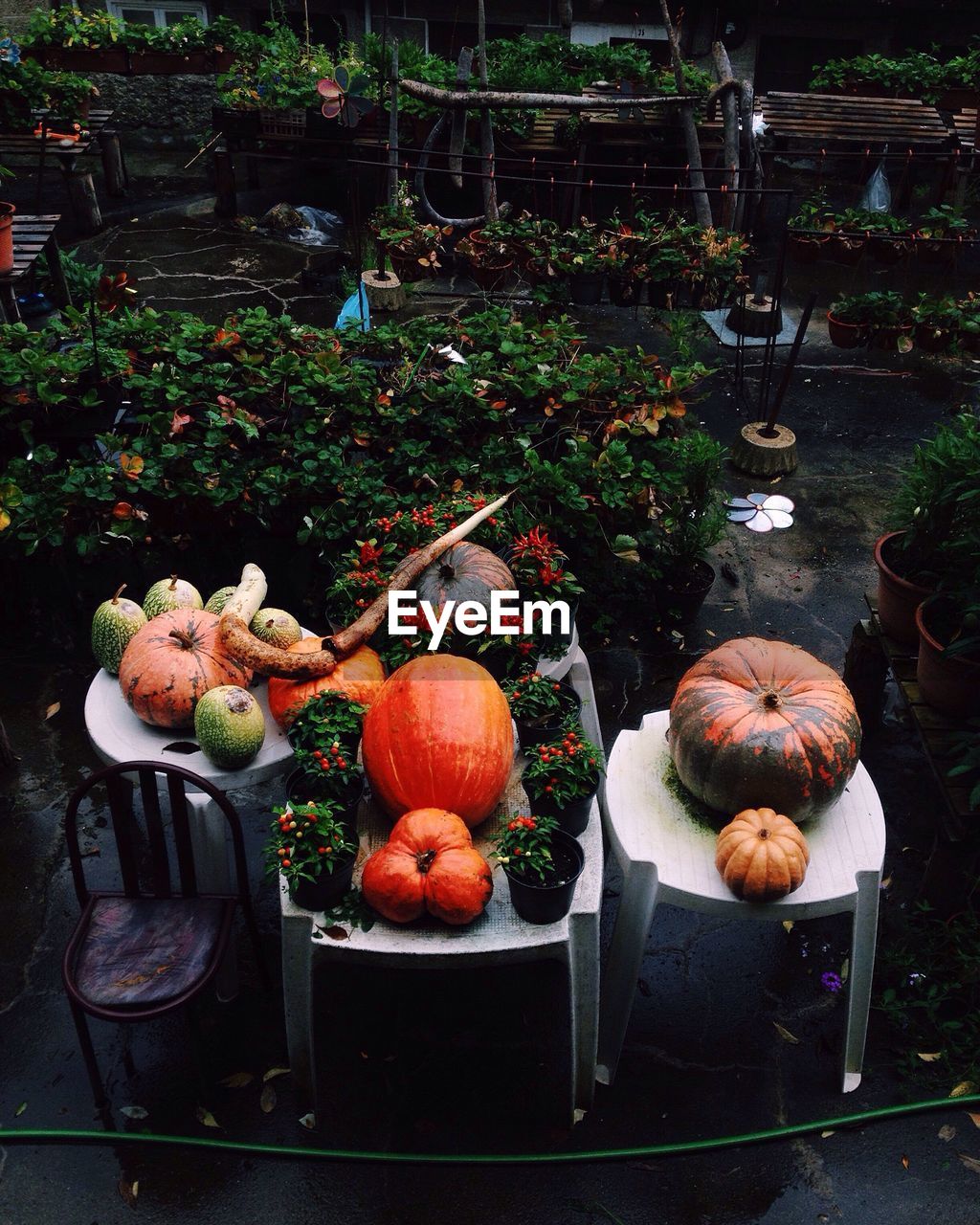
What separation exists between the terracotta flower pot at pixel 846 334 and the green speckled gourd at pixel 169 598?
6493 mm

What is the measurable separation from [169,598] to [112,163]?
34.4 feet

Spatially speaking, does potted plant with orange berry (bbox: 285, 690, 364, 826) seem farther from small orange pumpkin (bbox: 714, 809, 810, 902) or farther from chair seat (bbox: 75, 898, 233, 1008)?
small orange pumpkin (bbox: 714, 809, 810, 902)

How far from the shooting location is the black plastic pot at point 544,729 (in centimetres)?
357

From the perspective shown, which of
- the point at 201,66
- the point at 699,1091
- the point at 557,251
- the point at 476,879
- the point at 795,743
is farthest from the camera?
the point at 201,66

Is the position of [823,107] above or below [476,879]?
above

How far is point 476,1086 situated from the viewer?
11.8ft

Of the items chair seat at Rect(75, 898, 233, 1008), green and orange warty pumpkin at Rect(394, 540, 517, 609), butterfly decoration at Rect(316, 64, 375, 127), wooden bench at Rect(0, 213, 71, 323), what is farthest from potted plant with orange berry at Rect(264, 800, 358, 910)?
butterfly decoration at Rect(316, 64, 375, 127)

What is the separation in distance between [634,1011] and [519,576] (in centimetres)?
177

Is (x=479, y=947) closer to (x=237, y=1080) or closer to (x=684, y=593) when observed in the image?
(x=237, y=1080)

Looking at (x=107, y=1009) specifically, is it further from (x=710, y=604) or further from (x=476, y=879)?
(x=710, y=604)

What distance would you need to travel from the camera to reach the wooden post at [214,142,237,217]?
11.8 metres

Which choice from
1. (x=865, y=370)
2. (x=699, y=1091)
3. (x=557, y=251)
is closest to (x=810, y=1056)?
(x=699, y=1091)

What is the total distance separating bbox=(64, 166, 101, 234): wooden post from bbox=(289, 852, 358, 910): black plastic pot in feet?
35.1

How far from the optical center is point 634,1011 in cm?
387
